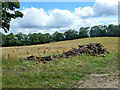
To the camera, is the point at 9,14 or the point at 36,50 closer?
the point at 9,14

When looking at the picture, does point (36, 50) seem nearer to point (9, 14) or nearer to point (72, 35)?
point (9, 14)

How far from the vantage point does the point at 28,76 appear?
255 inches

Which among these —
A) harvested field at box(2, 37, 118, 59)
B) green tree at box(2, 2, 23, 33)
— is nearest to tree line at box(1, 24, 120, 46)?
harvested field at box(2, 37, 118, 59)

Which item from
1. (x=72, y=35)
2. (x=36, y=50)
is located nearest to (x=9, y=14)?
(x=36, y=50)

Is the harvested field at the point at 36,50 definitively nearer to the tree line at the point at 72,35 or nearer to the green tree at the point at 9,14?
the green tree at the point at 9,14

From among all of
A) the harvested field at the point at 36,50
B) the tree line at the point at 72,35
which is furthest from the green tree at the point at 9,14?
the tree line at the point at 72,35

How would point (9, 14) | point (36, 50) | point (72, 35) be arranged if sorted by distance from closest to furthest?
point (9, 14) < point (36, 50) < point (72, 35)

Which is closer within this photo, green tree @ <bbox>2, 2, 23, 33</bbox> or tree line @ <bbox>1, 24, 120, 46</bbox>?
green tree @ <bbox>2, 2, 23, 33</bbox>

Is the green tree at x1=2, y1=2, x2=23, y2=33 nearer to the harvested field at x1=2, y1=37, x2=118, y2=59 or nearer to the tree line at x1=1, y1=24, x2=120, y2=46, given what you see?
the harvested field at x1=2, y1=37, x2=118, y2=59

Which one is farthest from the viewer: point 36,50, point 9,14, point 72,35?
point 72,35

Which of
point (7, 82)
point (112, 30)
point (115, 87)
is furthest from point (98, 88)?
point (112, 30)

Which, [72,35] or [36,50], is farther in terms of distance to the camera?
[72,35]

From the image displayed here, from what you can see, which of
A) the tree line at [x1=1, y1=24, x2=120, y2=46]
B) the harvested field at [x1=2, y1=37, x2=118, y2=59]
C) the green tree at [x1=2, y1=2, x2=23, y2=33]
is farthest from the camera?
the tree line at [x1=1, y1=24, x2=120, y2=46]

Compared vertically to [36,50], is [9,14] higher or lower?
higher
